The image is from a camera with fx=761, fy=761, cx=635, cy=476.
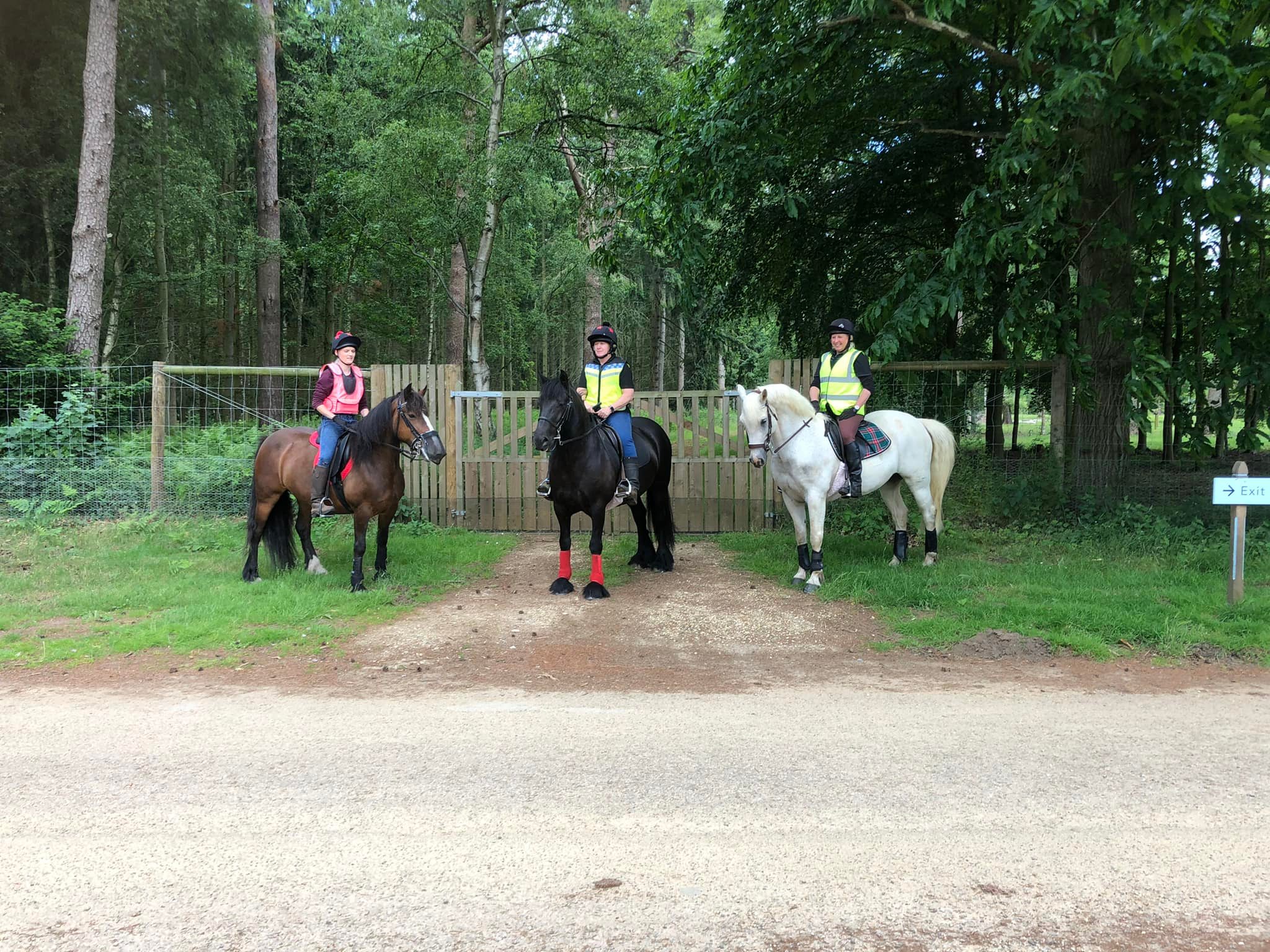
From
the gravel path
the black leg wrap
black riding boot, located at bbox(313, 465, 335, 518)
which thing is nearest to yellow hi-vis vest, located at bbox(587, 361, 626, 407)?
the black leg wrap

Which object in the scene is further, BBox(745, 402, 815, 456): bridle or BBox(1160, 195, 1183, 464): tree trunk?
BBox(1160, 195, 1183, 464): tree trunk

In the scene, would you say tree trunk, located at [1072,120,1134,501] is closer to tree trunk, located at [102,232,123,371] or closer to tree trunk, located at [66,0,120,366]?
tree trunk, located at [66,0,120,366]

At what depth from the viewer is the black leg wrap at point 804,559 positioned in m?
8.20

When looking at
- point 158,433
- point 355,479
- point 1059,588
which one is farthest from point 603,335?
point 158,433

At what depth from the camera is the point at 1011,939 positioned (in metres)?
2.43

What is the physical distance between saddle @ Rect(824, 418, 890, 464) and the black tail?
19.7 ft

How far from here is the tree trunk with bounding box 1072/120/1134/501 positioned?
9297mm

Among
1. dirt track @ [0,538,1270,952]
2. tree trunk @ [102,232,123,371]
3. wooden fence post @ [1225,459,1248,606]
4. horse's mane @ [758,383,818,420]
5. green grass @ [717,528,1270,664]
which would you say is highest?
tree trunk @ [102,232,123,371]

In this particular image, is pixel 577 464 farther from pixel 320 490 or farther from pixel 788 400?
pixel 320 490

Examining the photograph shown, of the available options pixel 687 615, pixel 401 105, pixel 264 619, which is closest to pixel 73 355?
pixel 401 105

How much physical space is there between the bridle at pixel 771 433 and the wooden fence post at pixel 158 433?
27.6ft

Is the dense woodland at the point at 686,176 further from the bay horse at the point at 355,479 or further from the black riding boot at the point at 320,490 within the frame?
the black riding boot at the point at 320,490

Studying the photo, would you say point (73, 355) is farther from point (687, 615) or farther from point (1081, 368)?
point (1081, 368)

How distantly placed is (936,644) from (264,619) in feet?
18.4
